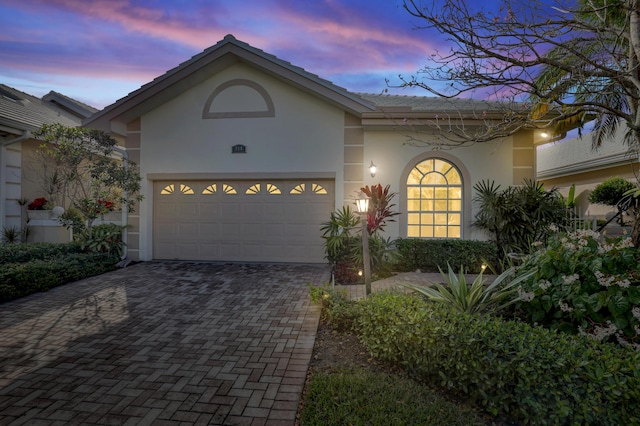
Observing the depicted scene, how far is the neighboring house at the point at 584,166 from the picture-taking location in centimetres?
1206

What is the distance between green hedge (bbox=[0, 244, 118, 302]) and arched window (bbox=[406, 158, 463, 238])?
788 cm

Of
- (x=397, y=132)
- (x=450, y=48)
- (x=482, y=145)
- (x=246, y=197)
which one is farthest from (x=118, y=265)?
(x=482, y=145)

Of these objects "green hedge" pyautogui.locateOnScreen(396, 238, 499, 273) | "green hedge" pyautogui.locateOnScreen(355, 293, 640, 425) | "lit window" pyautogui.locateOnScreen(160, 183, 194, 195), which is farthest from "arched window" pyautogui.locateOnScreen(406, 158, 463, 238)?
"lit window" pyautogui.locateOnScreen(160, 183, 194, 195)

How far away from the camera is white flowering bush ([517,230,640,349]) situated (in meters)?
3.20

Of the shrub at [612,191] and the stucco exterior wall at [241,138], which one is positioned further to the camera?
the shrub at [612,191]

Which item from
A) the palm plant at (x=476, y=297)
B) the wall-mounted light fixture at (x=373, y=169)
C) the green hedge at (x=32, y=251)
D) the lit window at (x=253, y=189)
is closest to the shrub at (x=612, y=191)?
the wall-mounted light fixture at (x=373, y=169)

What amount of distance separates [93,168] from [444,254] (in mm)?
8975

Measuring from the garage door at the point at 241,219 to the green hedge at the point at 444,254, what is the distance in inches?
88.7

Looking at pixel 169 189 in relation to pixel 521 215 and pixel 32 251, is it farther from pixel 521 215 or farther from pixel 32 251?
pixel 521 215

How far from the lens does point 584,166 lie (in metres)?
14.0

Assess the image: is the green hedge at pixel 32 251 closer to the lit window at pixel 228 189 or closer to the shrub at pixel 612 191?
the lit window at pixel 228 189

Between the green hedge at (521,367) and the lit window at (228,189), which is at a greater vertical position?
the lit window at (228,189)

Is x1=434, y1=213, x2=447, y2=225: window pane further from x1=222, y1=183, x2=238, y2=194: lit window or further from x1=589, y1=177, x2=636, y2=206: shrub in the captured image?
x1=589, y1=177, x2=636, y2=206: shrub

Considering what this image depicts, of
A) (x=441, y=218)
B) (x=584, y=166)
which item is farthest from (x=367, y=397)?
(x=584, y=166)
